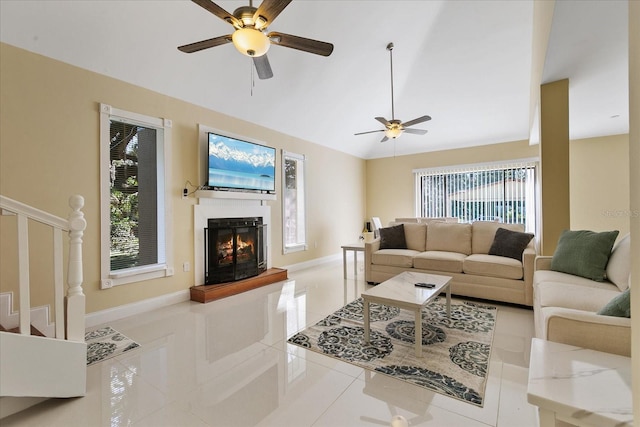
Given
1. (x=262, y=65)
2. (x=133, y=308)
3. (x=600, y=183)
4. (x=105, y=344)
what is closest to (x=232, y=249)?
(x=133, y=308)

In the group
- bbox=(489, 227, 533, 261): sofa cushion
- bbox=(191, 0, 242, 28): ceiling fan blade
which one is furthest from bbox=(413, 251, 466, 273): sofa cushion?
bbox=(191, 0, 242, 28): ceiling fan blade

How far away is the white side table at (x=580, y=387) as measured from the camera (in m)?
0.94

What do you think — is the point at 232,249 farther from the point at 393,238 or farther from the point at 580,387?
the point at 580,387

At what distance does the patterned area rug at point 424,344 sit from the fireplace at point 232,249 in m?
1.76

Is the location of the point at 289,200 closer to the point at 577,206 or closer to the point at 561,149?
the point at 561,149

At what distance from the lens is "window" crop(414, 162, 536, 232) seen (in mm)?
6137

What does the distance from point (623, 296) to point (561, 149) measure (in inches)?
96.8

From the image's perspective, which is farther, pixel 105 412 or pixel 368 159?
pixel 368 159

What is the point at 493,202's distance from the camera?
21.2ft

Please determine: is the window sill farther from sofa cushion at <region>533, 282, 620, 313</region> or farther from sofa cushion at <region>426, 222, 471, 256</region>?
sofa cushion at <region>533, 282, 620, 313</region>

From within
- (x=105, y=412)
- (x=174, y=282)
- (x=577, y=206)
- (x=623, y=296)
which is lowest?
(x=105, y=412)

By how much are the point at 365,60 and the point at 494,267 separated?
11.6 feet

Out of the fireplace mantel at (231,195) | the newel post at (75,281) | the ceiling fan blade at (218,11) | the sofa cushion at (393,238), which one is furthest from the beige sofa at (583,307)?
the fireplace mantel at (231,195)

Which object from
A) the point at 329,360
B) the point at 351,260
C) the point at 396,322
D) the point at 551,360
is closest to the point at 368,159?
the point at 351,260
